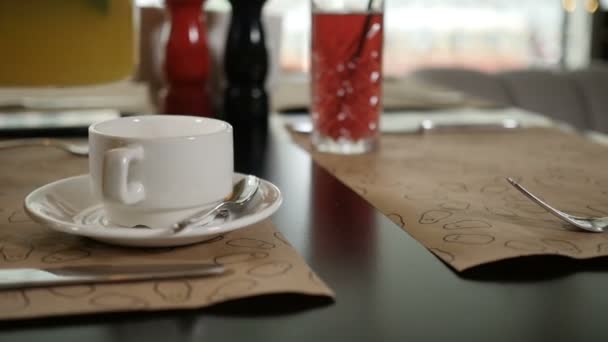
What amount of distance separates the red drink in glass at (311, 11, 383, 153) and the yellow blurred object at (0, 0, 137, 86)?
37 centimetres

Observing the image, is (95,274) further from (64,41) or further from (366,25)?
(64,41)

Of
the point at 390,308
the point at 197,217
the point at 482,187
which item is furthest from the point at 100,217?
the point at 482,187

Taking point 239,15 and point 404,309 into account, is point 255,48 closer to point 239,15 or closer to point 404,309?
point 239,15

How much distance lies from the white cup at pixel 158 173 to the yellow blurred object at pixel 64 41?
2.07 feet

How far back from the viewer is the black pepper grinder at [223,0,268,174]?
1147 mm

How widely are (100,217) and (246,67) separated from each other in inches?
24.5

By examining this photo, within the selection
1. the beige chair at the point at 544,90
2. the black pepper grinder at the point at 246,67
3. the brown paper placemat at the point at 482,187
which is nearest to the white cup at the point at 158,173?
the brown paper placemat at the point at 482,187

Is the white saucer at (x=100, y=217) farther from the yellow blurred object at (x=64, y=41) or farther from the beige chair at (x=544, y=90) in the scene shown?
the beige chair at (x=544, y=90)

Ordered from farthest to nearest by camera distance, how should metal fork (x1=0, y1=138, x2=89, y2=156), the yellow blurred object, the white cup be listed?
the yellow blurred object
metal fork (x1=0, y1=138, x2=89, y2=156)
the white cup

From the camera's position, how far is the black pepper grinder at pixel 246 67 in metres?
1.15

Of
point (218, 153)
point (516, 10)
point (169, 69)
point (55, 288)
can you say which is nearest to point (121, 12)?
point (169, 69)

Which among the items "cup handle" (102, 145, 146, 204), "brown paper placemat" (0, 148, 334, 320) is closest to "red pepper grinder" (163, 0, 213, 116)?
"brown paper placemat" (0, 148, 334, 320)

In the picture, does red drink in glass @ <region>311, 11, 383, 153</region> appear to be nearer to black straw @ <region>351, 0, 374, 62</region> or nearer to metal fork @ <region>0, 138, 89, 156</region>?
black straw @ <region>351, 0, 374, 62</region>

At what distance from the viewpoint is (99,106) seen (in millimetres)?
1235
